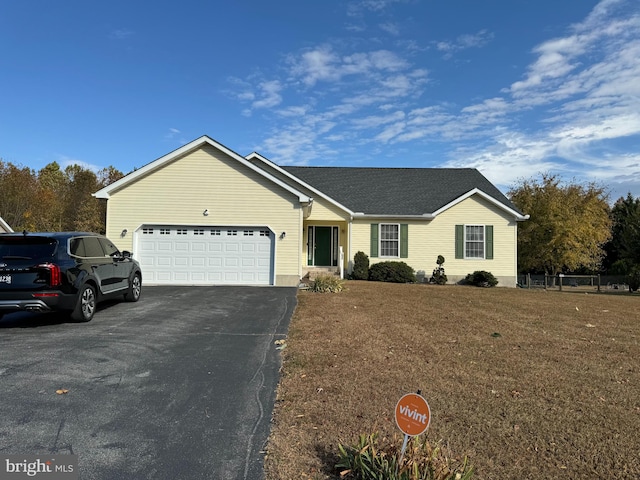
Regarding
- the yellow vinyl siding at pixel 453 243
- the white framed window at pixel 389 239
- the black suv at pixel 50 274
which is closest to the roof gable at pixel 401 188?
the yellow vinyl siding at pixel 453 243

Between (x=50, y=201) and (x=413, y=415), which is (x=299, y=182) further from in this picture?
(x=50, y=201)

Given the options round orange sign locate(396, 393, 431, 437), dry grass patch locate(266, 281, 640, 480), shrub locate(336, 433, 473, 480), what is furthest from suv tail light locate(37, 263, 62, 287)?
round orange sign locate(396, 393, 431, 437)

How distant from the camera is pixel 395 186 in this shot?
2350 centimetres

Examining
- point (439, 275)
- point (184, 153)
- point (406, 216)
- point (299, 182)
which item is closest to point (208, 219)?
point (184, 153)

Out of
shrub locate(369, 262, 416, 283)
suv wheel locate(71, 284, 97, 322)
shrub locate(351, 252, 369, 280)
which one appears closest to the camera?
suv wheel locate(71, 284, 97, 322)

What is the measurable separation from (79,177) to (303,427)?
1890 inches

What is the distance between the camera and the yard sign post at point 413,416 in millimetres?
2795

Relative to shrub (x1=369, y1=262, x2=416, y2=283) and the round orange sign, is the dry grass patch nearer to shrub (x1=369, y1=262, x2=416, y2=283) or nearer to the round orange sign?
the round orange sign

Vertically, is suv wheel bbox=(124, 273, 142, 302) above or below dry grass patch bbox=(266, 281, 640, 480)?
above

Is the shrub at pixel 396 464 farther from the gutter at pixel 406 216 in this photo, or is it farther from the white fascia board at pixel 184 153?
the gutter at pixel 406 216

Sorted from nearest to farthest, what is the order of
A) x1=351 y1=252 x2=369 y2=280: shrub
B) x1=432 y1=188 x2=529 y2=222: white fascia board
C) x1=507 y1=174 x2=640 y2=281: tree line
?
x1=351 y1=252 x2=369 y2=280: shrub
x1=432 y1=188 x2=529 y2=222: white fascia board
x1=507 y1=174 x2=640 y2=281: tree line

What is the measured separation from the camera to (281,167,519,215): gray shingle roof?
21578mm

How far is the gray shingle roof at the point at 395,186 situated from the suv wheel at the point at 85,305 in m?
14.4

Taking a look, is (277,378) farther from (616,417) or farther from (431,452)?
(616,417)
